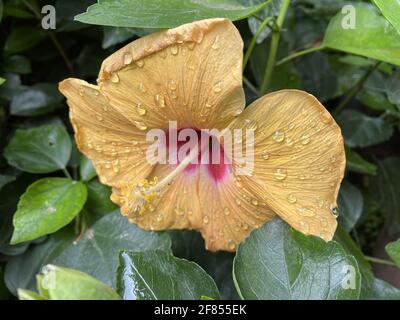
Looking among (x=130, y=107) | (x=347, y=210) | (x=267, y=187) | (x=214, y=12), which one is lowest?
(x=347, y=210)

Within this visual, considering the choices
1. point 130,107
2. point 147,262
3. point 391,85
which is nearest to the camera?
point 147,262

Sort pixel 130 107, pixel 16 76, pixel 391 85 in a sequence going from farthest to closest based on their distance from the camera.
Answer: pixel 16 76 → pixel 391 85 → pixel 130 107

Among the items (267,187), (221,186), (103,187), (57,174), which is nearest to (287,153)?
(267,187)

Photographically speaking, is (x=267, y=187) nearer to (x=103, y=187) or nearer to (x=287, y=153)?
(x=287, y=153)

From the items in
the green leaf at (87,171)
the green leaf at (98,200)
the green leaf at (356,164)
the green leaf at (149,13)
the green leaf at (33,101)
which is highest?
the green leaf at (149,13)

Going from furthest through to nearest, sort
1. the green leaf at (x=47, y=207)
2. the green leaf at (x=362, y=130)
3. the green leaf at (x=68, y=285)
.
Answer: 1. the green leaf at (x=362, y=130)
2. the green leaf at (x=47, y=207)
3. the green leaf at (x=68, y=285)

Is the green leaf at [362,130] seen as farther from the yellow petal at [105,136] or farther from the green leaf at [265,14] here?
the yellow petal at [105,136]

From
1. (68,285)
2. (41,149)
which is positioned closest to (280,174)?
(68,285)

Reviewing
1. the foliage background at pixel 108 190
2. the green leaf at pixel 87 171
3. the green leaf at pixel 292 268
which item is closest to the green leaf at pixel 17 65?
the foliage background at pixel 108 190
